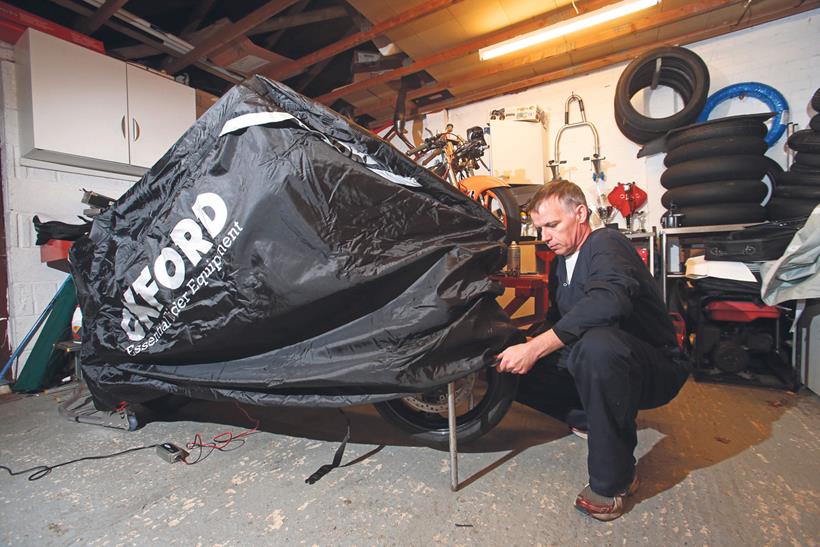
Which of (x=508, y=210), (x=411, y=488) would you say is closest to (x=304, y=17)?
(x=508, y=210)

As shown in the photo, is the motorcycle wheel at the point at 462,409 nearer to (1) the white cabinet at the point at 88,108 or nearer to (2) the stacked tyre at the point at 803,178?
(2) the stacked tyre at the point at 803,178

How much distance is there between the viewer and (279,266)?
108cm

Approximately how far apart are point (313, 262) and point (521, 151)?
2.99m

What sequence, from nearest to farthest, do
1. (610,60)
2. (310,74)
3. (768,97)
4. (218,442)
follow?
(218,442), (768,97), (610,60), (310,74)

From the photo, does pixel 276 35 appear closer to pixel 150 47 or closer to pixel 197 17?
pixel 197 17

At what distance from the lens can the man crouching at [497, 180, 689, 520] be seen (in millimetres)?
973

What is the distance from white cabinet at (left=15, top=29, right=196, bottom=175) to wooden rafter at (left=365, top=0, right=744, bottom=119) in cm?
246

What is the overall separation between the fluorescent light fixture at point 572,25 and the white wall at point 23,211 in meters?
3.30

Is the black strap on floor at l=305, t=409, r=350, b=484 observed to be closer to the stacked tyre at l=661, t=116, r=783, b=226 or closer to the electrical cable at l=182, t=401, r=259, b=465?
the electrical cable at l=182, t=401, r=259, b=465

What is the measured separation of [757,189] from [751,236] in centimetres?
60

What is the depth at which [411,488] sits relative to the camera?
45.1 inches

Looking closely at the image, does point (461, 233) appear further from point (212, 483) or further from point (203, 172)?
point (212, 483)

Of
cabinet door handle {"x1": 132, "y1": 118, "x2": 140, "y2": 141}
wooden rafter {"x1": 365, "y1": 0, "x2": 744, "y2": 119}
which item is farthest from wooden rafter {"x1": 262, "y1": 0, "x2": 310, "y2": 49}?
wooden rafter {"x1": 365, "y1": 0, "x2": 744, "y2": 119}

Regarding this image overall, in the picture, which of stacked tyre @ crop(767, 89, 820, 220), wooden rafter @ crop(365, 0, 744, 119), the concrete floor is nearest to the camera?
the concrete floor
